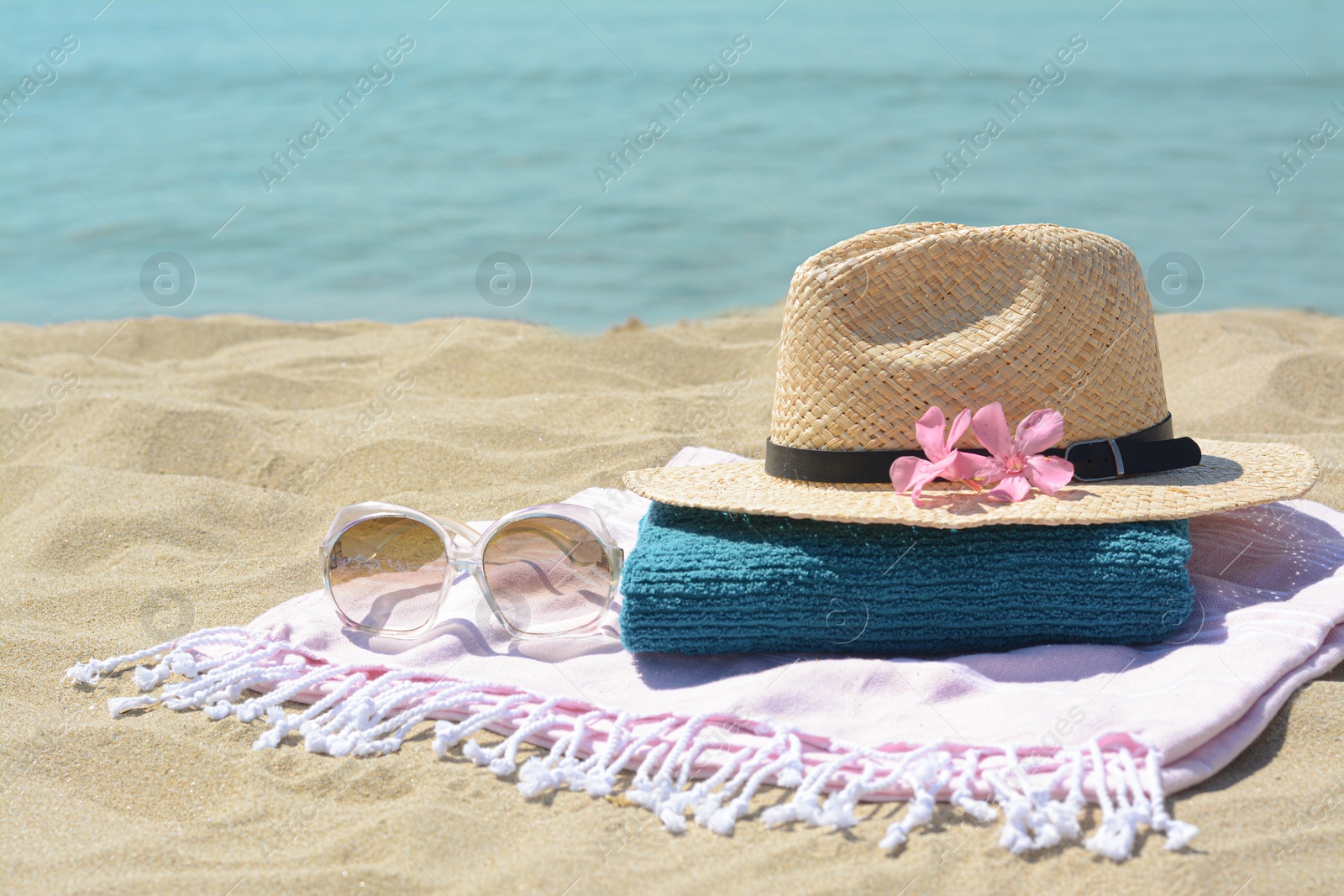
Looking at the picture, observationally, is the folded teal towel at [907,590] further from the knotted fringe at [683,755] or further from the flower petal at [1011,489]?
the knotted fringe at [683,755]

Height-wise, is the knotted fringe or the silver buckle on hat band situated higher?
the silver buckle on hat band

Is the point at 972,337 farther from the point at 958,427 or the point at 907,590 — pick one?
the point at 907,590

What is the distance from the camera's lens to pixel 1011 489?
6.35 ft


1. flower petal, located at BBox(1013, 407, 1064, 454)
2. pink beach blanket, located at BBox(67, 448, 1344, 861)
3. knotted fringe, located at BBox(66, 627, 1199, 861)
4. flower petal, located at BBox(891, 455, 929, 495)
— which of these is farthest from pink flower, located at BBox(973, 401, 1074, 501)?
knotted fringe, located at BBox(66, 627, 1199, 861)

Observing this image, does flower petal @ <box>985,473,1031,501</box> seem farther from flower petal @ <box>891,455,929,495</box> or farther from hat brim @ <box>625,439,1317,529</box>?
flower petal @ <box>891,455,929,495</box>

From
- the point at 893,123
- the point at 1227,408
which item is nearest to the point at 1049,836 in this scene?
the point at 1227,408

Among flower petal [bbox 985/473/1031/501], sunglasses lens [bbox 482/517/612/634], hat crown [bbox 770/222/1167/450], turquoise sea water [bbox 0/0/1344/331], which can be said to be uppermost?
turquoise sea water [bbox 0/0/1344/331]

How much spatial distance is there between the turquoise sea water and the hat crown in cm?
450

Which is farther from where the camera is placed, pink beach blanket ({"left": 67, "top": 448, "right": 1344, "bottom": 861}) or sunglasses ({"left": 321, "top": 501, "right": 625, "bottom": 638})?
sunglasses ({"left": 321, "top": 501, "right": 625, "bottom": 638})

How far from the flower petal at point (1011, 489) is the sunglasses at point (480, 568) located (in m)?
0.75

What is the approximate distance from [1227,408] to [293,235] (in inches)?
290

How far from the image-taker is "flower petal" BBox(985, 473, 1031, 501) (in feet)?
6.31

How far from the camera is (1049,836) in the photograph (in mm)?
1535

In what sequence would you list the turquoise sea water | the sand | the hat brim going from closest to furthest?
the sand < the hat brim < the turquoise sea water
